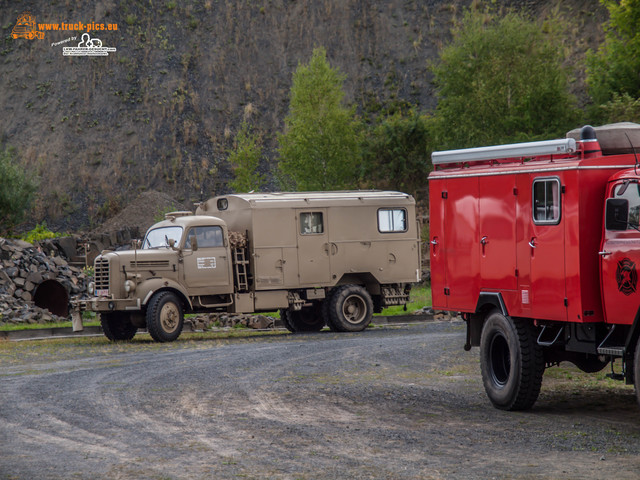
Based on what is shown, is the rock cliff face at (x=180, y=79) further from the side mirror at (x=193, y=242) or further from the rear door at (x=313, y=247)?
the side mirror at (x=193, y=242)

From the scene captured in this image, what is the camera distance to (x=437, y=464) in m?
8.39

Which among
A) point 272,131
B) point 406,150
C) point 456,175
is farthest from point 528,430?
point 272,131

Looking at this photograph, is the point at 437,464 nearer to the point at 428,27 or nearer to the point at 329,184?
the point at 329,184

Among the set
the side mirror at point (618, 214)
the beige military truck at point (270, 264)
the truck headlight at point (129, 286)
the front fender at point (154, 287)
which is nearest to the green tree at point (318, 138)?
the beige military truck at point (270, 264)

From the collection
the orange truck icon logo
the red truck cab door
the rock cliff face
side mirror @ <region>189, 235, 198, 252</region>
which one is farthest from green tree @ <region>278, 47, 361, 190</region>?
the red truck cab door

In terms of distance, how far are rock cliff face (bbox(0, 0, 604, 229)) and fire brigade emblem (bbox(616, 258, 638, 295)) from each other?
48976 millimetres

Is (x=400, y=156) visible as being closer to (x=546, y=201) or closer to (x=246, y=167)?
(x=246, y=167)

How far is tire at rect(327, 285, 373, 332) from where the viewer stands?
81.8 feet

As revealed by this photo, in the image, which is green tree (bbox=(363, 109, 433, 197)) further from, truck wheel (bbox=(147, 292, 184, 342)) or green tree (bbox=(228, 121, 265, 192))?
truck wheel (bbox=(147, 292, 184, 342))

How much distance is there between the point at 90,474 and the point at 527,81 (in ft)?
140

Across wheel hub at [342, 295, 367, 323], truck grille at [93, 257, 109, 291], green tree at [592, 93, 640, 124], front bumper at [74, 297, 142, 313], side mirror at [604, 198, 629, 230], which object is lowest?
wheel hub at [342, 295, 367, 323]

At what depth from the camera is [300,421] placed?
1080 centimetres

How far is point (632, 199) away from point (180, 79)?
5610 cm

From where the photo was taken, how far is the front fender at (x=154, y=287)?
2227cm
